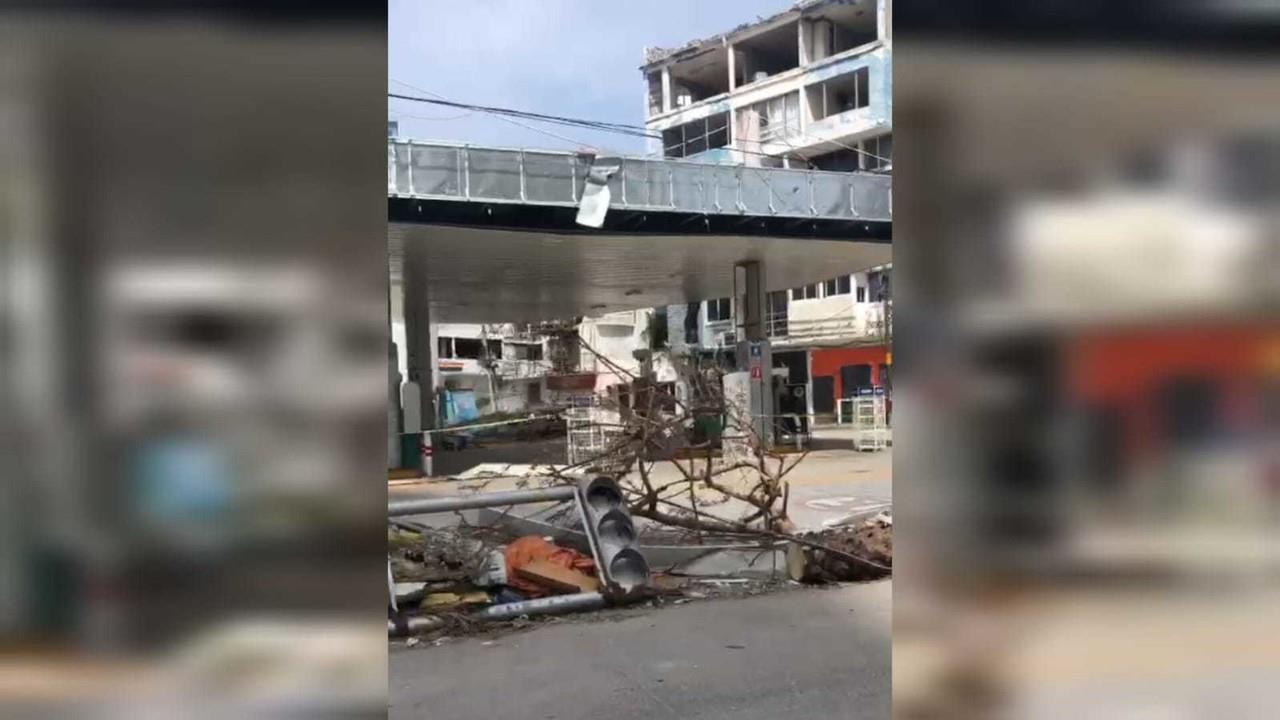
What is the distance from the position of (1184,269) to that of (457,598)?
19.2ft

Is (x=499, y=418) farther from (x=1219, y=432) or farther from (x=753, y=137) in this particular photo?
(x=1219, y=432)

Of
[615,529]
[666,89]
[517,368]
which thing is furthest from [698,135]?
[615,529]

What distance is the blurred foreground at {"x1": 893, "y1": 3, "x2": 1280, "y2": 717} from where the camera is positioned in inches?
80.1

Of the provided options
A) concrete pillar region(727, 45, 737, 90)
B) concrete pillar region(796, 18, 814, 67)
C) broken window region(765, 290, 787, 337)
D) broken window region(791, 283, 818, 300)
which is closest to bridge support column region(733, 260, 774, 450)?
broken window region(765, 290, 787, 337)

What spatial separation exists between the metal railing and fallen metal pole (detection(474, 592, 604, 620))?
6.95 m

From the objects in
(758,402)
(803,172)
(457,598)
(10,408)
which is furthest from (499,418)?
(10,408)

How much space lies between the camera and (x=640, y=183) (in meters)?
13.3

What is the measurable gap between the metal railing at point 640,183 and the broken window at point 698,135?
28119 mm

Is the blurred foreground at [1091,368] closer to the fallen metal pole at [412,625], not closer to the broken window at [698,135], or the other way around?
the fallen metal pole at [412,625]

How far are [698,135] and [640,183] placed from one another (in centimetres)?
3191

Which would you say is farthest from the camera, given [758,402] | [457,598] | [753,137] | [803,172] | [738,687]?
[753,137]

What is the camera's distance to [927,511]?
2.12 metres

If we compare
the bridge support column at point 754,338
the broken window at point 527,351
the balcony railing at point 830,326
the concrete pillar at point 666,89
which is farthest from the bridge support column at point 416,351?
the concrete pillar at point 666,89

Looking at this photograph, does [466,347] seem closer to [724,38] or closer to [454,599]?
[724,38]
